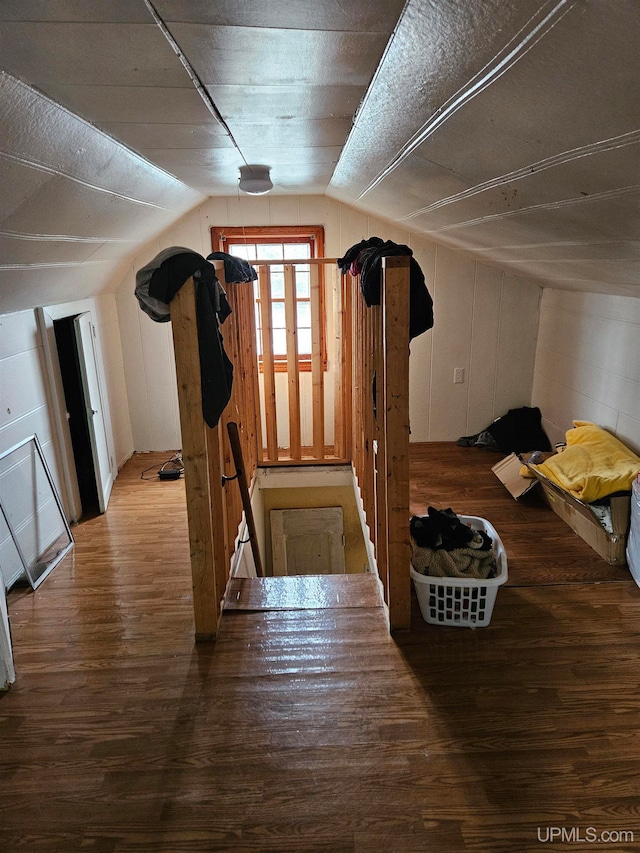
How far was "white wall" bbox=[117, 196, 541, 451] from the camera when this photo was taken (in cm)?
441

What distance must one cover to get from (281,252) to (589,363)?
2477mm

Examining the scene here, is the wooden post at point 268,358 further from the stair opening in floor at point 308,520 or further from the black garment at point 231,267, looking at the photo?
the black garment at point 231,267

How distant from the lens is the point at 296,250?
4.57 meters

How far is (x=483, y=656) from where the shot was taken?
88.9 inches

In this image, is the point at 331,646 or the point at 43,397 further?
the point at 43,397

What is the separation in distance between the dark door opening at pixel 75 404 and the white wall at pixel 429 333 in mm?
1046

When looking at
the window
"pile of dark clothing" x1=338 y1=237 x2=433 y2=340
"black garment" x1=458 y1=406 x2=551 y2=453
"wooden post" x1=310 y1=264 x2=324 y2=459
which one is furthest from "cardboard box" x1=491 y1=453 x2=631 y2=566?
the window

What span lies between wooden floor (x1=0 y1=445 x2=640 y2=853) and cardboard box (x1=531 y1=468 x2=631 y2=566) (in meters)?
0.10

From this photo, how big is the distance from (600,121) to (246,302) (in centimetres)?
275

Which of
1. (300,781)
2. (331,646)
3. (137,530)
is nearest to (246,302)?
(137,530)

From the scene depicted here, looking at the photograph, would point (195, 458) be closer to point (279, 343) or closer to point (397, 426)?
point (397, 426)

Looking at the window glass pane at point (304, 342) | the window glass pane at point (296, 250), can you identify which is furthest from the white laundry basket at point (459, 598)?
the window glass pane at point (296, 250)

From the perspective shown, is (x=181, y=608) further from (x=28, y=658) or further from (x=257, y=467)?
(x=257, y=467)

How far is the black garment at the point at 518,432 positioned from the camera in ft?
14.5
